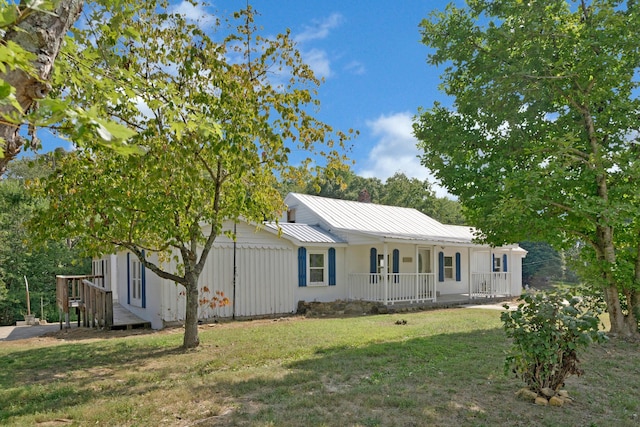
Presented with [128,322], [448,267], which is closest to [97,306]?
[128,322]

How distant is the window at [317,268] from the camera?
1642cm

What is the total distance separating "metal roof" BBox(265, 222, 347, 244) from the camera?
15.5 metres

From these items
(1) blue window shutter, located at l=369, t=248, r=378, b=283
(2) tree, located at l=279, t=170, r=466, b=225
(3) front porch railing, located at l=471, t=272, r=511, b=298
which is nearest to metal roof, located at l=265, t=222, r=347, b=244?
(1) blue window shutter, located at l=369, t=248, r=378, b=283

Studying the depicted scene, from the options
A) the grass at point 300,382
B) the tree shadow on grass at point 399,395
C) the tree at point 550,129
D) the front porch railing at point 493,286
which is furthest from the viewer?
the front porch railing at point 493,286

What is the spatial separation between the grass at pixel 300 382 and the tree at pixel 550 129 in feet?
7.80

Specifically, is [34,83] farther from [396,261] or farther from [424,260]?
[424,260]

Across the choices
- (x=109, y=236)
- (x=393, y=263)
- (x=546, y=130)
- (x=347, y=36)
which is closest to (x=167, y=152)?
(x=109, y=236)

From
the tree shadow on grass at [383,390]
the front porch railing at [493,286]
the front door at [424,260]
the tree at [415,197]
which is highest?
the tree at [415,197]

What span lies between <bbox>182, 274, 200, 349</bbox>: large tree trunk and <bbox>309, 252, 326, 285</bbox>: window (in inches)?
299

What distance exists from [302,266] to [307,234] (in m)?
1.32

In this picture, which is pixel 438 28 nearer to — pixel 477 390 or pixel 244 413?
pixel 477 390

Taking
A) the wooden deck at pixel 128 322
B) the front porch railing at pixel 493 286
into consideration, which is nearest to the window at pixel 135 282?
the wooden deck at pixel 128 322

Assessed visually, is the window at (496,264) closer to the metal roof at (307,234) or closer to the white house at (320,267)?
the white house at (320,267)

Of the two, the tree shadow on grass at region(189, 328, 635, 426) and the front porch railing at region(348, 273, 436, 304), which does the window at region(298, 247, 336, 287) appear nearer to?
the front porch railing at region(348, 273, 436, 304)
